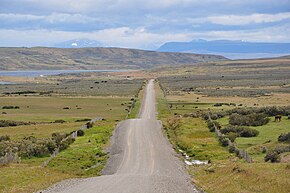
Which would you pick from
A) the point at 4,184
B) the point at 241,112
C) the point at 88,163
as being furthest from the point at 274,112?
the point at 4,184

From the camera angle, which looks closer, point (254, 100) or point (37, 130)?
point (37, 130)

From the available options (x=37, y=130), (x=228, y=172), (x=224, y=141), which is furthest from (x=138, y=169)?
(x=37, y=130)

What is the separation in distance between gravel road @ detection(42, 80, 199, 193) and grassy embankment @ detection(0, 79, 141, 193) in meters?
1.26

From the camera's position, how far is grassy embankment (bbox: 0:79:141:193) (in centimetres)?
2639

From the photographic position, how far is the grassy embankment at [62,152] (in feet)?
86.6

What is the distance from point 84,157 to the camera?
124ft

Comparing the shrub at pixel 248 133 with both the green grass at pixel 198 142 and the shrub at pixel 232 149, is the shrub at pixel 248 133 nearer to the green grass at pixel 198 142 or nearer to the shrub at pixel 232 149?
the green grass at pixel 198 142

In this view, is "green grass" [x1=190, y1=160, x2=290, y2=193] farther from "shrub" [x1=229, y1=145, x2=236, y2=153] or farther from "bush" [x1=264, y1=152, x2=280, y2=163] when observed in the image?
"shrub" [x1=229, y1=145, x2=236, y2=153]

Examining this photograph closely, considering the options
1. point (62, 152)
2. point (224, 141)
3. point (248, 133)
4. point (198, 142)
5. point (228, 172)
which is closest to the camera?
point (228, 172)

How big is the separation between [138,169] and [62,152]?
991 cm

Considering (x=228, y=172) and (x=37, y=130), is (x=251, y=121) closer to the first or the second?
(x=37, y=130)

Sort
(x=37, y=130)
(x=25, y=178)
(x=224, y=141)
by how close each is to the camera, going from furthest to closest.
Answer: (x=37, y=130) → (x=224, y=141) → (x=25, y=178)

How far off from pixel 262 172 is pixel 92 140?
2458 centimetres

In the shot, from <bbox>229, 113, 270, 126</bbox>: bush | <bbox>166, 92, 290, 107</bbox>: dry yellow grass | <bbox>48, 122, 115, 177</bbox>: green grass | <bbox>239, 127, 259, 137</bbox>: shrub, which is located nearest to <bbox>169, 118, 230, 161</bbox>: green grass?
<bbox>239, 127, 259, 137</bbox>: shrub
